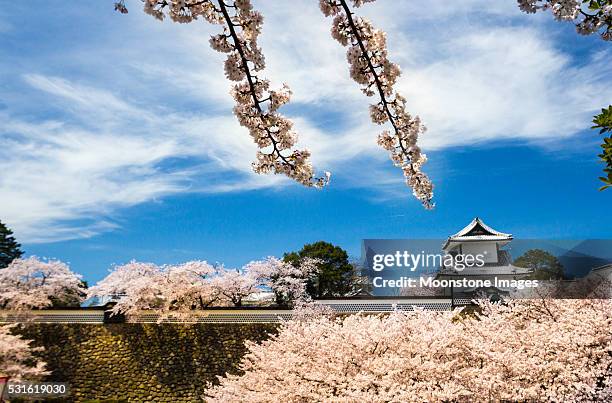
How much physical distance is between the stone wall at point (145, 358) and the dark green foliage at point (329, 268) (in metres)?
11.0

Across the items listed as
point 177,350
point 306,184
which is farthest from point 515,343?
point 177,350

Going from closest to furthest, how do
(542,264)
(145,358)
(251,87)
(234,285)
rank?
(251,87)
(145,358)
(234,285)
(542,264)

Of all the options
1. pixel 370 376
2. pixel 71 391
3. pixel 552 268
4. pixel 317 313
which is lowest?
pixel 71 391

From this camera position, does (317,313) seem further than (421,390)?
Yes

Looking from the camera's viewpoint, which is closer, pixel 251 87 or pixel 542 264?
pixel 251 87

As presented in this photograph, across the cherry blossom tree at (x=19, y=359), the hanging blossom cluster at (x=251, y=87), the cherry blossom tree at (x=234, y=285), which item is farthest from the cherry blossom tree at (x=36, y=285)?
the hanging blossom cluster at (x=251, y=87)

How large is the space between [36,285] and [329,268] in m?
13.7

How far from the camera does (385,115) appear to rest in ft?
11.5

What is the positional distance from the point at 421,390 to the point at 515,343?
204 centimetres

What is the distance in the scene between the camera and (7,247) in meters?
30.2

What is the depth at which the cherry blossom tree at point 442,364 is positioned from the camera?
294 inches

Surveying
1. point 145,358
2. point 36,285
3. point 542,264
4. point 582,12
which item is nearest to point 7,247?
point 36,285

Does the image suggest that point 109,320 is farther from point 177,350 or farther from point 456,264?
point 456,264

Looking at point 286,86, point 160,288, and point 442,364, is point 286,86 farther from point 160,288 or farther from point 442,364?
point 160,288
